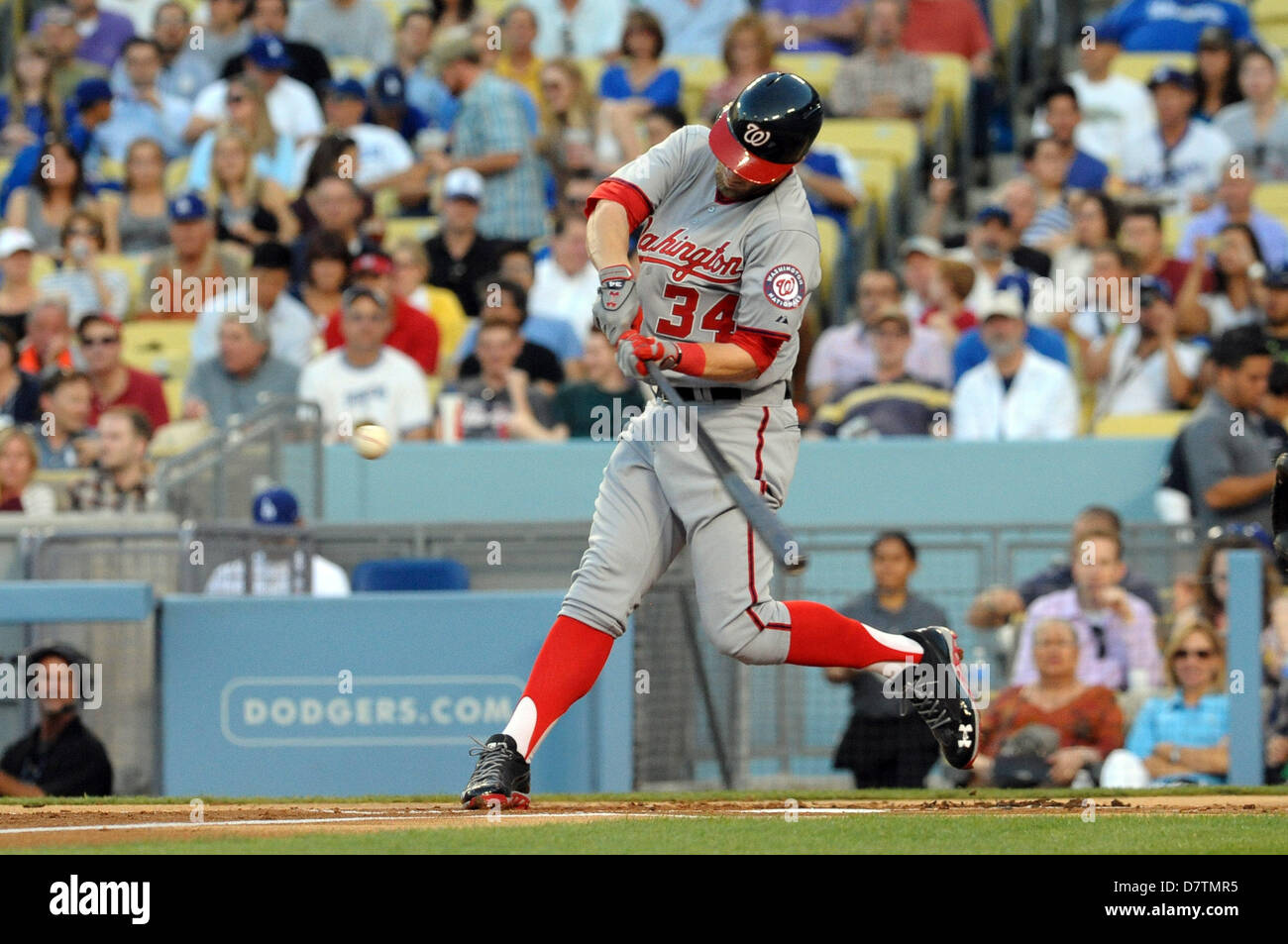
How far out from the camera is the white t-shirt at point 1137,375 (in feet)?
37.8

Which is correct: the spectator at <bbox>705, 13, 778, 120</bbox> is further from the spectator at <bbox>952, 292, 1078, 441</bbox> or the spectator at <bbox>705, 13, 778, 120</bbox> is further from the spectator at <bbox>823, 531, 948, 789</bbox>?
the spectator at <bbox>823, 531, 948, 789</bbox>

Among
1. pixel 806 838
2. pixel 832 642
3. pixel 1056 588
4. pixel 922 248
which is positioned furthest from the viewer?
pixel 922 248

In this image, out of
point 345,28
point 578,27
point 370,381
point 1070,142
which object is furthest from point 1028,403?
point 345,28

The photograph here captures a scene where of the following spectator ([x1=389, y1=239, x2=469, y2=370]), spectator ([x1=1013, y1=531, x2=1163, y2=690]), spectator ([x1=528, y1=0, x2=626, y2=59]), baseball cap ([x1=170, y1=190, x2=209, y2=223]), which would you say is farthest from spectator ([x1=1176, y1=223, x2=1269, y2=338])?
baseball cap ([x1=170, y1=190, x2=209, y2=223])

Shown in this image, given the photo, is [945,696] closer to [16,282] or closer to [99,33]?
[16,282]

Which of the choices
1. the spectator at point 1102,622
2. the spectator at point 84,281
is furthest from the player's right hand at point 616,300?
the spectator at point 84,281

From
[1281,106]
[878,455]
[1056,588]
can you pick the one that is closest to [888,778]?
[1056,588]

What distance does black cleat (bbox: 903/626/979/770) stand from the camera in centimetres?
683

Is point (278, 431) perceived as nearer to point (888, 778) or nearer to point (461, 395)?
point (461, 395)

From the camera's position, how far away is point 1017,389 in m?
11.3

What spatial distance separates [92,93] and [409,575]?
6619 millimetres

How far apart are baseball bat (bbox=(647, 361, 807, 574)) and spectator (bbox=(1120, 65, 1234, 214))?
741cm

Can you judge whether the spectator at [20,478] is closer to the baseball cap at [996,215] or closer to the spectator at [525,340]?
the spectator at [525,340]
